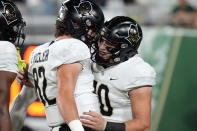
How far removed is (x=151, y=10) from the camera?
538 centimetres

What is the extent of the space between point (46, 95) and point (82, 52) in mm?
350

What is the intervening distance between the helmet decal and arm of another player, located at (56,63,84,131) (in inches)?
15.2

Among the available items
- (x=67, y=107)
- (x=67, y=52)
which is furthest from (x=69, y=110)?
(x=67, y=52)

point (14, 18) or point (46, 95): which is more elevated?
point (14, 18)

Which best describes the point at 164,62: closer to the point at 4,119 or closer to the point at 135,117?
the point at 135,117

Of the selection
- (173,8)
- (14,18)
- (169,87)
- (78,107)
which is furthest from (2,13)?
(173,8)

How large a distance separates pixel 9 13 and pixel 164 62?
267 cm

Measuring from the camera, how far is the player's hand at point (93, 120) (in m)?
2.43

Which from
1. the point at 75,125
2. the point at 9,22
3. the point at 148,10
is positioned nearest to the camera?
the point at 75,125

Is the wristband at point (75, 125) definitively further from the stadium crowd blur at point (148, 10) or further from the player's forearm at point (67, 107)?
the stadium crowd blur at point (148, 10)

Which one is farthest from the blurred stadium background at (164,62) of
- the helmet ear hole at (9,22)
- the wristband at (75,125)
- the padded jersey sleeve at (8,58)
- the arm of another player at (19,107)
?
the wristband at (75,125)

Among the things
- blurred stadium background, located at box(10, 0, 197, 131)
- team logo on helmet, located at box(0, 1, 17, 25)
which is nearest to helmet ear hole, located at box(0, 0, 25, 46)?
team logo on helmet, located at box(0, 1, 17, 25)

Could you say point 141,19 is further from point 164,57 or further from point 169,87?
point 169,87

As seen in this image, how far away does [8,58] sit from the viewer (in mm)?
2574
